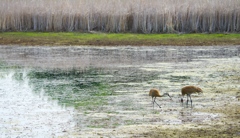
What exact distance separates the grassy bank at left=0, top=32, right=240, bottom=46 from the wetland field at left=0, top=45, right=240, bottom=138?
4288 millimetres

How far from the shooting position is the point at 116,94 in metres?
15.7

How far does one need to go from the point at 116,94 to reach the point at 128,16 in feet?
67.5

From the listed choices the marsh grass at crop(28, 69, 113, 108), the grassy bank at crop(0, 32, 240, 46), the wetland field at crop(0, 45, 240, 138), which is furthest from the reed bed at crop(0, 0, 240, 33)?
the marsh grass at crop(28, 69, 113, 108)

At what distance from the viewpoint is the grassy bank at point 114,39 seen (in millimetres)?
31844

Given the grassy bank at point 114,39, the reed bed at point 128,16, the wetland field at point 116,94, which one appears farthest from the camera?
the reed bed at point 128,16

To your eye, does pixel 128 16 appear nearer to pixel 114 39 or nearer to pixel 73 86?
pixel 114 39

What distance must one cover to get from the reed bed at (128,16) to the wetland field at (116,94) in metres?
8.07

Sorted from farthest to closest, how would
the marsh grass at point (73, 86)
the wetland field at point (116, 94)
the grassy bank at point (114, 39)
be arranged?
the grassy bank at point (114, 39) < the marsh grass at point (73, 86) < the wetland field at point (116, 94)

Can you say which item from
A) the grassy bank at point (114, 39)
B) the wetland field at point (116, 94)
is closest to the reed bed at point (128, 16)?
the grassy bank at point (114, 39)

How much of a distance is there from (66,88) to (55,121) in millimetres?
4621

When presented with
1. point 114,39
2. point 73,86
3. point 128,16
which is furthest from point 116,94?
point 128,16

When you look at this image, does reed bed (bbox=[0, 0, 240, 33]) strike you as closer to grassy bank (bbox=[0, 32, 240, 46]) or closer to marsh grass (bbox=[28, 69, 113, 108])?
grassy bank (bbox=[0, 32, 240, 46])

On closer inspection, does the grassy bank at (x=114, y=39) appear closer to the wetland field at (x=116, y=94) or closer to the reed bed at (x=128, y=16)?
the reed bed at (x=128, y=16)

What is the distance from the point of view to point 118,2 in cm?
3756
